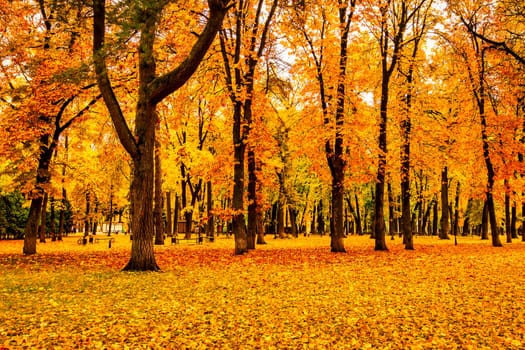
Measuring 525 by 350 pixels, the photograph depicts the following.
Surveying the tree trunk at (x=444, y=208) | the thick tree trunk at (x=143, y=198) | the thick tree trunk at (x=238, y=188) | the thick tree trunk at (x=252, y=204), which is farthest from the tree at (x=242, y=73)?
the tree trunk at (x=444, y=208)

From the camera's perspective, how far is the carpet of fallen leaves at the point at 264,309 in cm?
587

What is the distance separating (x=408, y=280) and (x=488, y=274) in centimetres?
295

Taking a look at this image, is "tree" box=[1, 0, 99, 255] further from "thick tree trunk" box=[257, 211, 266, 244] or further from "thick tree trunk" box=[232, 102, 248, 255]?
"thick tree trunk" box=[257, 211, 266, 244]

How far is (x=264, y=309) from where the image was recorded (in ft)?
25.5

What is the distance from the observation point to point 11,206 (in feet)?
130

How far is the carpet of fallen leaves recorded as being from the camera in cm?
587

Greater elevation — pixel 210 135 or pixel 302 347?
pixel 210 135

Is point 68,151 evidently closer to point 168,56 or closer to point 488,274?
point 168,56

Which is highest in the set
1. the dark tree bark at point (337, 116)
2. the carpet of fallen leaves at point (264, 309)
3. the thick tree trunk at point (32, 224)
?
the dark tree bark at point (337, 116)

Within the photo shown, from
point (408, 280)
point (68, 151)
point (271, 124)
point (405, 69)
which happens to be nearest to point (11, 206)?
point (68, 151)

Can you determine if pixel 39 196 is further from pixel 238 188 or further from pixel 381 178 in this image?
pixel 381 178

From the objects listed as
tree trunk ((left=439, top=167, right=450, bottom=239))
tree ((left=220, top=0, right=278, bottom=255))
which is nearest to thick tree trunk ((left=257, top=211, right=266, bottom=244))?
tree ((left=220, top=0, right=278, bottom=255))

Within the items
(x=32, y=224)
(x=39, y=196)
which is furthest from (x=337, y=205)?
(x=32, y=224)

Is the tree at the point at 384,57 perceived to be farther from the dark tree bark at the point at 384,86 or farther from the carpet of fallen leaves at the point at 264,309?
the carpet of fallen leaves at the point at 264,309
